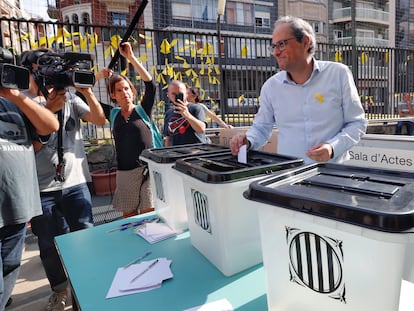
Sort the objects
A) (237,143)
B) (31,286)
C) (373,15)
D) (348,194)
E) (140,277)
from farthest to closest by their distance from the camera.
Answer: (373,15), (31,286), (237,143), (140,277), (348,194)

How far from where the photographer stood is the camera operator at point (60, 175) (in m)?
1.64

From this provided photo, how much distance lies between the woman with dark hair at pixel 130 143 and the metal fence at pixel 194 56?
1684 mm

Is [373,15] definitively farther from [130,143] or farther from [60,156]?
[60,156]

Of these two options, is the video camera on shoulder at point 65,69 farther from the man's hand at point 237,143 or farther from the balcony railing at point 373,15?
the balcony railing at point 373,15

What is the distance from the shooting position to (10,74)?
114cm

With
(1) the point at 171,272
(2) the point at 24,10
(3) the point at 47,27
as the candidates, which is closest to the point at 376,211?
(1) the point at 171,272

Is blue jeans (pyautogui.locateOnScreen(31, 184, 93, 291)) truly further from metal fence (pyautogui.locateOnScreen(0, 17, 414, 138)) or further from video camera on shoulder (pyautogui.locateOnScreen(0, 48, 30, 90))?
metal fence (pyautogui.locateOnScreen(0, 17, 414, 138))

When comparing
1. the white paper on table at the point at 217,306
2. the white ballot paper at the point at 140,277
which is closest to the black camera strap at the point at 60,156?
the white ballot paper at the point at 140,277

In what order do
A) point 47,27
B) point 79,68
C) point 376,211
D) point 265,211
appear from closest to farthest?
point 376,211
point 265,211
point 79,68
point 47,27

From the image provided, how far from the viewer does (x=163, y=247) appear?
1.16 metres

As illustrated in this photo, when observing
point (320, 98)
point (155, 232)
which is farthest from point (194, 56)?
point (155, 232)

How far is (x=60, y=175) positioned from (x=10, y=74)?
2.14 ft

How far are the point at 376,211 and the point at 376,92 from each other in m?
6.84

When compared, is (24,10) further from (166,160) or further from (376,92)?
(376,92)
